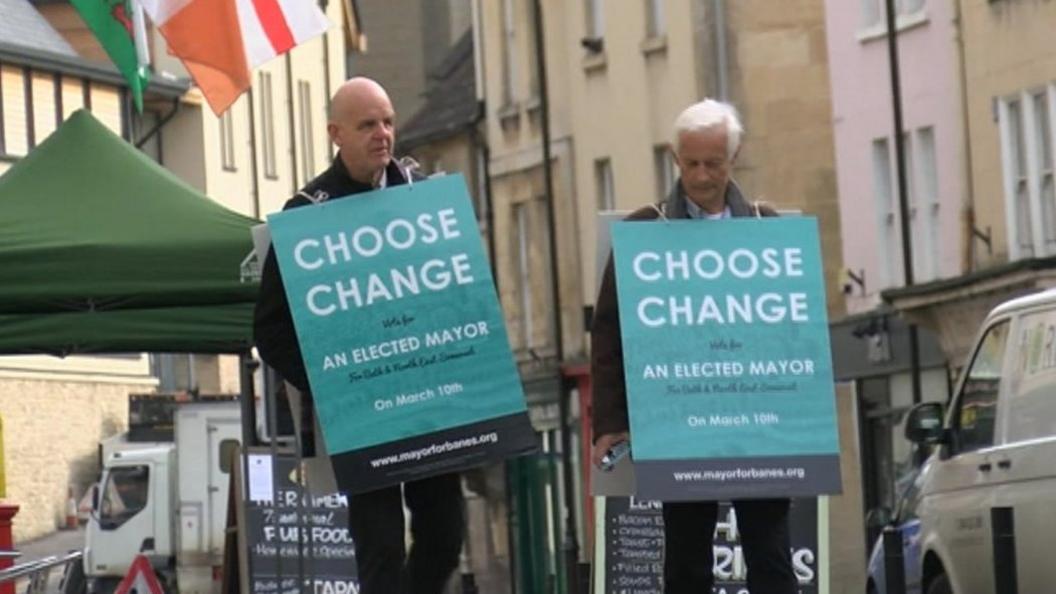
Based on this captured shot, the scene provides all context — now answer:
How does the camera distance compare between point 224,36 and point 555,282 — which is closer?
point 224,36

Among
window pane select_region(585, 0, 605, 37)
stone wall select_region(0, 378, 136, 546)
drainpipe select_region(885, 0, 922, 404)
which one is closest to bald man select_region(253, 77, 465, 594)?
drainpipe select_region(885, 0, 922, 404)

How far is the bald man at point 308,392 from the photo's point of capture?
12.1 m

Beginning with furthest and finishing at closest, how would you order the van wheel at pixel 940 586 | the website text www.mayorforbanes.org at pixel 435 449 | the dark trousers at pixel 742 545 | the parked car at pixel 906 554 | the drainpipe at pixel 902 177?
the drainpipe at pixel 902 177 → the parked car at pixel 906 554 → the van wheel at pixel 940 586 → the website text www.mayorforbanes.org at pixel 435 449 → the dark trousers at pixel 742 545

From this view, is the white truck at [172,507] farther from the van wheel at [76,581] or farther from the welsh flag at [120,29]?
the welsh flag at [120,29]

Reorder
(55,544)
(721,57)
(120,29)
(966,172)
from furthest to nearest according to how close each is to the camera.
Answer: (55,544), (721,57), (966,172), (120,29)

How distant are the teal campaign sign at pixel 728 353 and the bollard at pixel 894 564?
811cm

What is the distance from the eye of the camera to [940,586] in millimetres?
18562

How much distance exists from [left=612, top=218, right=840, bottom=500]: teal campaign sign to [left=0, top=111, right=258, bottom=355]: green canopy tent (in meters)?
4.54

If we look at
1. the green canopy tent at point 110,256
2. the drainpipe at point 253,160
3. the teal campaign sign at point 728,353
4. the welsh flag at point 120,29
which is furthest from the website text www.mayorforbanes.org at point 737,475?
the drainpipe at point 253,160

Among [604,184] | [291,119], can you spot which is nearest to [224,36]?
[604,184]

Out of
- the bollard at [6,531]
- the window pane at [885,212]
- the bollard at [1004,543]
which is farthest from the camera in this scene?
the window pane at [885,212]

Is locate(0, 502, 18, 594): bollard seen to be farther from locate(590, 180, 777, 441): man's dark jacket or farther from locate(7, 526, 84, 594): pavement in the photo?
locate(7, 526, 84, 594): pavement

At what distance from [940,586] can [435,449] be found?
6559 mm

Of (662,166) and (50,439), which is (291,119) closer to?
(50,439)
